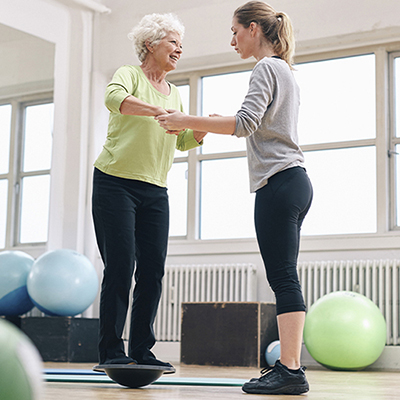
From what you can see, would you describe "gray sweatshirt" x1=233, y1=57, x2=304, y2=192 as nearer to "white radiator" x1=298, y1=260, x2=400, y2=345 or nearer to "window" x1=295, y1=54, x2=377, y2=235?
"white radiator" x1=298, y1=260, x2=400, y2=345

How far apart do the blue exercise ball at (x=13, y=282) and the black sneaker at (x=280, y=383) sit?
320cm

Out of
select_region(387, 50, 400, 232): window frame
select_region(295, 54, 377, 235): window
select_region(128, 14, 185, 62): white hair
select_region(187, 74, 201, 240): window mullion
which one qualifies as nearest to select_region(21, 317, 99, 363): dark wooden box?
select_region(187, 74, 201, 240): window mullion

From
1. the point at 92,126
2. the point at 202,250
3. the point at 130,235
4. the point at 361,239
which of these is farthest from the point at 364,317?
the point at 92,126

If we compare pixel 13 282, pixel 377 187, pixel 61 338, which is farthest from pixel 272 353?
pixel 13 282

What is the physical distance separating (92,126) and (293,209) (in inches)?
161

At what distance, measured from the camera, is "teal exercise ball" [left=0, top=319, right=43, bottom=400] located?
1.07 m

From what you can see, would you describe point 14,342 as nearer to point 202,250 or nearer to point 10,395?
point 10,395

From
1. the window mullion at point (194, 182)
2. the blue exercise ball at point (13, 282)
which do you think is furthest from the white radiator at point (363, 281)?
the blue exercise ball at point (13, 282)

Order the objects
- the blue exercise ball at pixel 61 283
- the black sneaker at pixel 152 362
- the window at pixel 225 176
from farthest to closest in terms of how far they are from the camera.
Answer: the window at pixel 225 176, the blue exercise ball at pixel 61 283, the black sneaker at pixel 152 362

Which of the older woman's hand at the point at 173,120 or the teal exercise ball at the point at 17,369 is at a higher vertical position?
the older woman's hand at the point at 173,120

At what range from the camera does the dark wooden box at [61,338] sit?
15.6ft

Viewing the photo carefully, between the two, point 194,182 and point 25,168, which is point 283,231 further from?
point 25,168

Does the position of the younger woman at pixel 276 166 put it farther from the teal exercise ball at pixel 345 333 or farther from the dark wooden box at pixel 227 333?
the dark wooden box at pixel 227 333

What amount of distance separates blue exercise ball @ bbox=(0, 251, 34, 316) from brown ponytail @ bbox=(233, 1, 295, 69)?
325 cm
